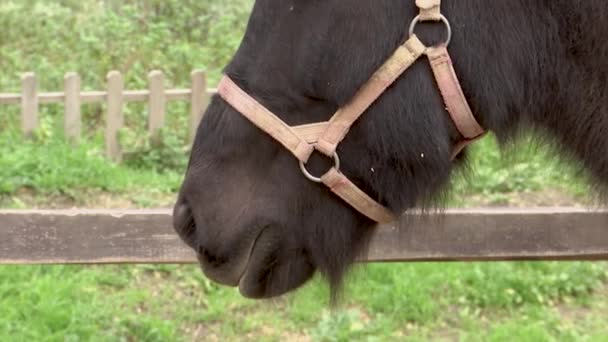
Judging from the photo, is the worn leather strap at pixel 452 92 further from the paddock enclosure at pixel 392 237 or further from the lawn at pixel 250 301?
the paddock enclosure at pixel 392 237

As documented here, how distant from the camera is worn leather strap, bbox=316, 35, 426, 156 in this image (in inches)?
76.5

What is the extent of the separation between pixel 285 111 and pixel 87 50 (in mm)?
8095

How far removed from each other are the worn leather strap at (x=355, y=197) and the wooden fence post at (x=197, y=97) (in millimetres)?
6023

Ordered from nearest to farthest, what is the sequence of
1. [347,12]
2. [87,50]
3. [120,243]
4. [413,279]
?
[347,12], [120,243], [413,279], [87,50]

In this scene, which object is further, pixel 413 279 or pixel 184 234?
pixel 413 279

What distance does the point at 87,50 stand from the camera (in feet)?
31.6

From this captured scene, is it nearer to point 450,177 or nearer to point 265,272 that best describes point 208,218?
point 265,272

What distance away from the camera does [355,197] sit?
208 cm

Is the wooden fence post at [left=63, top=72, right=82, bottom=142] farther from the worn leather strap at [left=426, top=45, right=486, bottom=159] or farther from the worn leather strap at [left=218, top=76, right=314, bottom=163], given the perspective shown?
the worn leather strap at [left=426, top=45, right=486, bottom=159]

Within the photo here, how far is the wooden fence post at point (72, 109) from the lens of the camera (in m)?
7.62

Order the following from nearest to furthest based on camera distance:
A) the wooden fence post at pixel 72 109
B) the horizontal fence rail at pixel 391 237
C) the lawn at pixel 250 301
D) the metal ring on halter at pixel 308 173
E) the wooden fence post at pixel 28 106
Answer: the metal ring on halter at pixel 308 173 < the horizontal fence rail at pixel 391 237 < the lawn at pixel 250 301 < the wooden fence post at pixel 28 106 < the wooden fence post at pixel 72 109

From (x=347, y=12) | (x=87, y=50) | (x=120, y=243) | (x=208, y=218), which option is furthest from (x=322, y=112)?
(x=87, y=50)

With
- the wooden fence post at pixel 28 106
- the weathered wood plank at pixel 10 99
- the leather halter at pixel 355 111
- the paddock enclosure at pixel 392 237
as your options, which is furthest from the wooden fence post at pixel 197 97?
the leather halter at pixel 355 111

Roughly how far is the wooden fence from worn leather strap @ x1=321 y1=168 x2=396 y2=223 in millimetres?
5704
